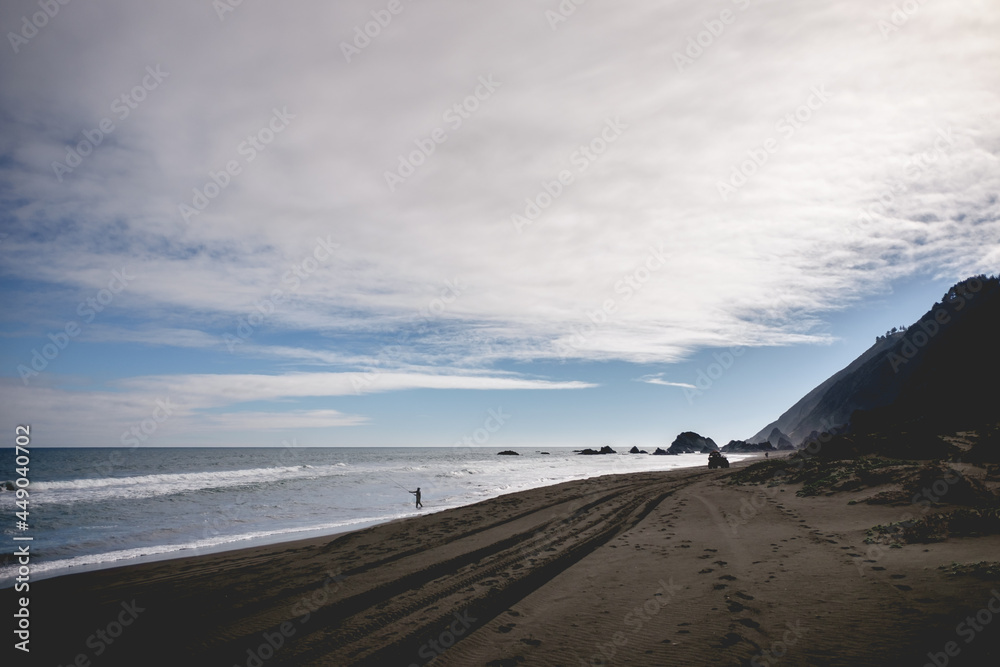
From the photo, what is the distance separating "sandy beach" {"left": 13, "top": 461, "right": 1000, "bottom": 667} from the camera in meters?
5.80

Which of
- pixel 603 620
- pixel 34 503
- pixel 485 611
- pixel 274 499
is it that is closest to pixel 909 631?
pixel 603 620

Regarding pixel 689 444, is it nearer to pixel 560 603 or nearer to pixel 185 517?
pixel 185 517

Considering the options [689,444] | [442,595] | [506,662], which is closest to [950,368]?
[442,595]

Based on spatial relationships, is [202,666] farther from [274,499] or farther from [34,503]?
[34,503]

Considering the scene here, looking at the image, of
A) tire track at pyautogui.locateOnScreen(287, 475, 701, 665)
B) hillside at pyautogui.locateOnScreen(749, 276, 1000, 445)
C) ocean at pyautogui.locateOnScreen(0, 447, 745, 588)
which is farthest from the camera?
hillside at pyautogui.locateOnScreen(749, 276, 1000, 445)

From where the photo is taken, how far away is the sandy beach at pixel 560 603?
19.0 feet

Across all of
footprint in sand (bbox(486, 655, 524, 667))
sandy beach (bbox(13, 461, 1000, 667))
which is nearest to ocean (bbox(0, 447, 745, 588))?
sandy beach (bbox(13, 461, 1000, 667))

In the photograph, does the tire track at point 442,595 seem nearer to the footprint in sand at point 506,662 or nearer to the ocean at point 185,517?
the footprint in sand at point 506,662

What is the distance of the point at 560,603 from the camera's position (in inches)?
312

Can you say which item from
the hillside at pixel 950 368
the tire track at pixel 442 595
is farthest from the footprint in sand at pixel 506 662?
the hillside at pixel 950 368

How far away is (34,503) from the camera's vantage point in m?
27.3

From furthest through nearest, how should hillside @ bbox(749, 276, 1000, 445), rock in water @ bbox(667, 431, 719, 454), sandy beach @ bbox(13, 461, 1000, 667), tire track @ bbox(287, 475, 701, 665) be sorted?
rock in water @ bbox(667, 431, 719, 454), hillside @ bbox(749, 276, 1000, 445), tire track @ bbox(287, 475, 701, 665), sandy beach @ bbox(13, 461, 1000, 667)

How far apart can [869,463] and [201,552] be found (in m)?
24.9

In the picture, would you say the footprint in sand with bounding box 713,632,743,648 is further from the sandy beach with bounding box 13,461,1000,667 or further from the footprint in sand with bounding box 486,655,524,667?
the footprint in sand with bounding box 486,655,524,667
